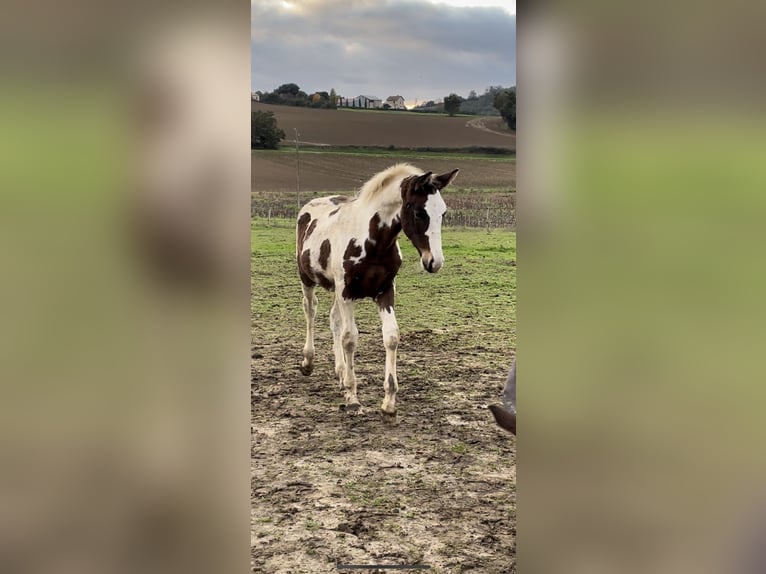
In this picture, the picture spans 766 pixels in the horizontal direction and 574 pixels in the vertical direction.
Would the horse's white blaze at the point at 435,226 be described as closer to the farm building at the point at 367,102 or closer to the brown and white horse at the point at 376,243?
the brown and white horse at the point at 376,243

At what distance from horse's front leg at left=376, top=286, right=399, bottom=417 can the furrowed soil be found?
88 millimetres

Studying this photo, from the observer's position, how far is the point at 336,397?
276 cm

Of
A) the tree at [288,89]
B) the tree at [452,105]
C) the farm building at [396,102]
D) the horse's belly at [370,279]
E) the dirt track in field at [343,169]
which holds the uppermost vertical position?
the tree at [288,89]

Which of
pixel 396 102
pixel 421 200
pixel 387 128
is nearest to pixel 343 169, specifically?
pixel 387 128

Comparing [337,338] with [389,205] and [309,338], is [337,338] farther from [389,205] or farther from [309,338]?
[389,205]

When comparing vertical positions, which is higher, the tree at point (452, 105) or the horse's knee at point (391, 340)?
the tree at point (452, 105)

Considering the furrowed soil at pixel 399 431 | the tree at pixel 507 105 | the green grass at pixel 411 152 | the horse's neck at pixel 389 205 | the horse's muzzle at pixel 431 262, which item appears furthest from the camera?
the green grass at pixel 411 152

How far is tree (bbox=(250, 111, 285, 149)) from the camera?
3.48m

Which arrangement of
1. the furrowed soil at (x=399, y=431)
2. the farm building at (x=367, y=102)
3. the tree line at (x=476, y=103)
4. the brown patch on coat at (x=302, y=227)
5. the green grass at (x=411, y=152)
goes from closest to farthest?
the furrowed soil at (x=399, y=431), the brown patch on coat at (x=302, y=227), the tree line at (x=476, y=103), the green grass at (x=411, y=152), the farm building at (x=367, y=102)

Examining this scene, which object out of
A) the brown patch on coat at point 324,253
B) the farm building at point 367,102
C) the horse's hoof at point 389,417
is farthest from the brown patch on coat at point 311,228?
the farm building at point 367,102

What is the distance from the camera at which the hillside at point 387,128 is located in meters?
3.15
